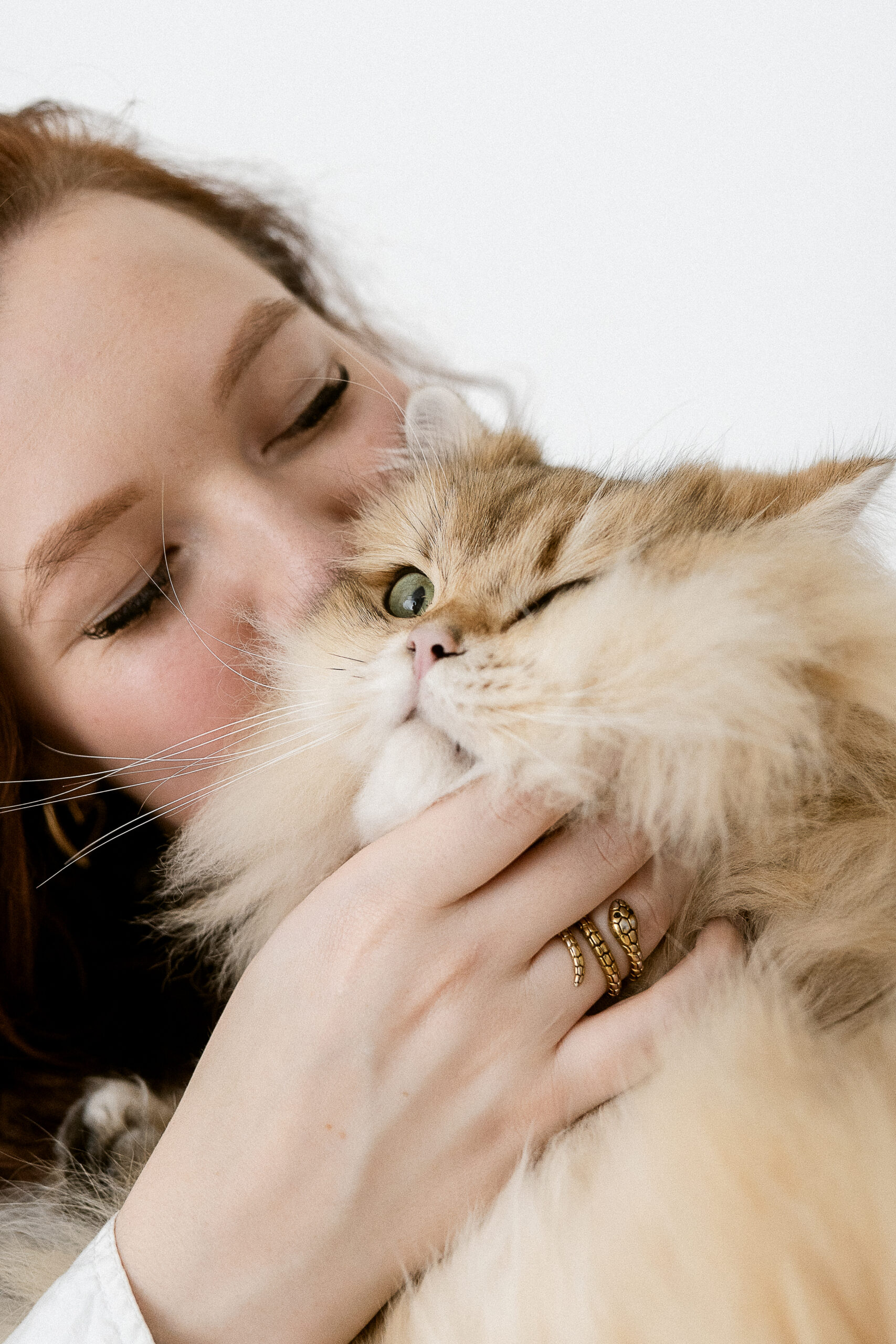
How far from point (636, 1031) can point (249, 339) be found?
1.08 m

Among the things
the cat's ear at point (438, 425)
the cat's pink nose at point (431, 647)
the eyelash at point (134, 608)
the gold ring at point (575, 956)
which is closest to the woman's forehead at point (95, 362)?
the eyelash at point (134, 608)

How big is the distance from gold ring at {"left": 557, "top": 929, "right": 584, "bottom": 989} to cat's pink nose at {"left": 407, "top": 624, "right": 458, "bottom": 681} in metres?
0.32

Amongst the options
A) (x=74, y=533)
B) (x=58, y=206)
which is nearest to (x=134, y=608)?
(x=74, y=533)

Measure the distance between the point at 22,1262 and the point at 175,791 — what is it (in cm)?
65

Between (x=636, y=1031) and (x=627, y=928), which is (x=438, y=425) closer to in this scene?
(x=627, y=928)

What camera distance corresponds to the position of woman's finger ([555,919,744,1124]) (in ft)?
3.04

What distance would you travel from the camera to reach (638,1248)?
0.78 meters

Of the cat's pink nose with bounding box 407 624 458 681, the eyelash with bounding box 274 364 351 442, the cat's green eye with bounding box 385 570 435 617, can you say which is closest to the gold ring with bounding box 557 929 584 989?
the cat's pink nose with bounding box 407 624 458 681

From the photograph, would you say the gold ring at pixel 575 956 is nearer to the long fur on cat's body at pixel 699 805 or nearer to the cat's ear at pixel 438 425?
the long fur on cat's body at pixel 699 805

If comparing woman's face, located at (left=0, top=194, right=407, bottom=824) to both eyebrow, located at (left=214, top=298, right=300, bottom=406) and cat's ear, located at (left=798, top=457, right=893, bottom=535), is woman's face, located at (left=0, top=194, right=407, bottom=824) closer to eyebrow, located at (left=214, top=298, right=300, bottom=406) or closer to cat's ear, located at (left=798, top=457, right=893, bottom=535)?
eyebrow, located at (left=214, top=298, right=300, bottom=406)

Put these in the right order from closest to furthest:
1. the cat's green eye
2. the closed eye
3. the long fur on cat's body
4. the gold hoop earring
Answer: the long fur on cat's body, the closed eye, the cat's green eye, the gold hoop earring

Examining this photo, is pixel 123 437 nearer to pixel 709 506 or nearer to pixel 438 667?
pixel 438 667

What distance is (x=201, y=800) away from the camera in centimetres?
137

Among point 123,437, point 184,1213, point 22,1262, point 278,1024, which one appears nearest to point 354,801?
point 278,1024
